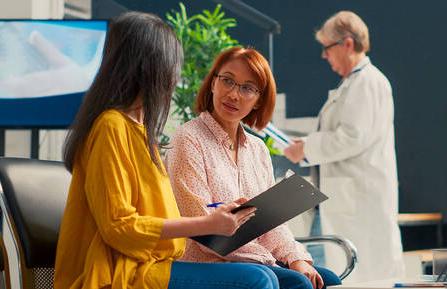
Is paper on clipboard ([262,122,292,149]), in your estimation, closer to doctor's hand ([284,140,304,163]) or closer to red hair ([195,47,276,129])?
doctor's hand ([284,140,304,163])

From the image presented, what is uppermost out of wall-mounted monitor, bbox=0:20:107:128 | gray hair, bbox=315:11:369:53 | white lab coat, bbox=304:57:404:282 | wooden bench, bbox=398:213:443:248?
gray hair, bbox=315:11:369:53

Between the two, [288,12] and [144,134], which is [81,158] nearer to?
[144,134]

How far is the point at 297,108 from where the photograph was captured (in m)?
5.13

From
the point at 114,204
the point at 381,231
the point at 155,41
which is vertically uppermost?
the point at 155,41

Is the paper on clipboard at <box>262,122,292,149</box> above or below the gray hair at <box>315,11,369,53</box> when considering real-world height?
below

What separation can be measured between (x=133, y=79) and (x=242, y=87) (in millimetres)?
638

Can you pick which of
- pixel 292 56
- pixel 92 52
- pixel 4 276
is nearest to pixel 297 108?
pixel 292 56

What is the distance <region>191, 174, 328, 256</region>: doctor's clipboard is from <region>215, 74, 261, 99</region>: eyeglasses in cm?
44

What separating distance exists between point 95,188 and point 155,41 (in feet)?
1.13

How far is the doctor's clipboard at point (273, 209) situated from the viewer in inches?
72.6

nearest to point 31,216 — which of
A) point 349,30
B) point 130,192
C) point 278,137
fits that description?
point 130,192

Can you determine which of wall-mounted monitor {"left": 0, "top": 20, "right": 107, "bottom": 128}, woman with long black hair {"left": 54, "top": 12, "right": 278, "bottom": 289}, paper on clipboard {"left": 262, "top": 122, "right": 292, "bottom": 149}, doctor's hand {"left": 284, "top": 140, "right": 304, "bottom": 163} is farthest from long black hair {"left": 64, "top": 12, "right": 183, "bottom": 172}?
doctor's hand {"left": 284, "top": 140, "right": 304, "bottom": 163}

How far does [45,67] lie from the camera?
364 cm

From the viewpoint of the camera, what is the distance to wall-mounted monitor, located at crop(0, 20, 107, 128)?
3.54 metres
